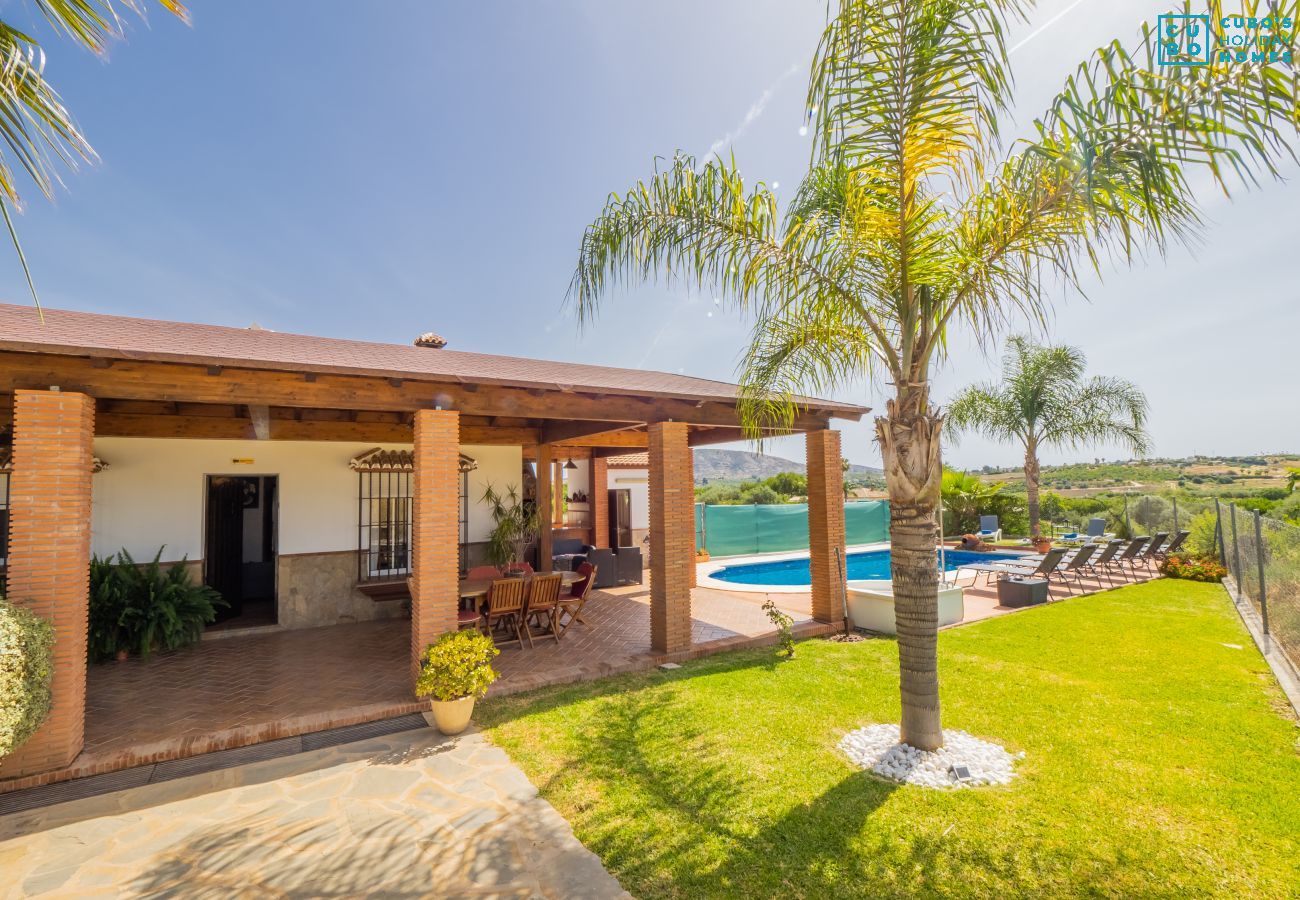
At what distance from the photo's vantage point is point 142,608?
24.6 ft

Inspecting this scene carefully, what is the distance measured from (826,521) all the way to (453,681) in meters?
6.06

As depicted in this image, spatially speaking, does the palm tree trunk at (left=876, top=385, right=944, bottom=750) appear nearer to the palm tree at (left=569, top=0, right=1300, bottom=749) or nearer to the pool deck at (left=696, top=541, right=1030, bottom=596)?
the palm tree at (left=569, top=0, right=1300, bottom=749)

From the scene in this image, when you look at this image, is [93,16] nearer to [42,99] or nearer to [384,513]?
[42,99]

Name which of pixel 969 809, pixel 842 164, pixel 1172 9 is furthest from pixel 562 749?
pixel 1172 9

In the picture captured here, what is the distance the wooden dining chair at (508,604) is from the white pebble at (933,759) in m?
4.62

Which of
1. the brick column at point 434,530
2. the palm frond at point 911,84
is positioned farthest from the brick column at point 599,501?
the palm frond at point 911,84

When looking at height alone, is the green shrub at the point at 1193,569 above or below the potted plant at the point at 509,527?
below

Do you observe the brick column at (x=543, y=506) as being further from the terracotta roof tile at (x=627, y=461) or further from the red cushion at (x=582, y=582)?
the terracotta roof tile at (x=627, y=461)

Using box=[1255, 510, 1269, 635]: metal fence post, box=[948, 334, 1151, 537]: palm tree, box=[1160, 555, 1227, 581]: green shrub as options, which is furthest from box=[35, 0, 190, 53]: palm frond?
box=[948, 334, 1151, 537]: palm tree

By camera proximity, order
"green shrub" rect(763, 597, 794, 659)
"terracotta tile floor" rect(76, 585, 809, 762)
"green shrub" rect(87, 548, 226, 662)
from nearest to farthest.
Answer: "terracotta tile floor" rect(76, 585, 809, 762) → "green shrub" rect(87, 548, 226, 662) → "green shrub" rect(763, 597, 794, 659)

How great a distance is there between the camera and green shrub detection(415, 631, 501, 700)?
5195 millimetres

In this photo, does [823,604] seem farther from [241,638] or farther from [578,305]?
[241,638]

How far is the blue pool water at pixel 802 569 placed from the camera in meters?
16.6

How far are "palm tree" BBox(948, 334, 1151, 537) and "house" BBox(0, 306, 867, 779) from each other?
12631mm
